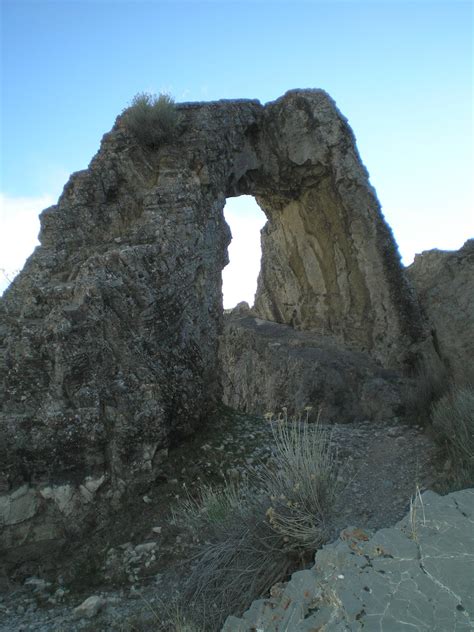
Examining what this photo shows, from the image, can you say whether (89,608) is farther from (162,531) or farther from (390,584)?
(390,584)

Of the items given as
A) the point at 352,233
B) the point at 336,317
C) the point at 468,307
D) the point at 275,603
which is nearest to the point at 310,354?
the point at 336,317

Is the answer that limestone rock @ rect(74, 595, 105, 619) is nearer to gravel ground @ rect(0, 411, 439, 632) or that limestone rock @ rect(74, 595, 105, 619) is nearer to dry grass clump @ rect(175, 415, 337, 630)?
gravel ground @ rect(0, 411, 439, 632)

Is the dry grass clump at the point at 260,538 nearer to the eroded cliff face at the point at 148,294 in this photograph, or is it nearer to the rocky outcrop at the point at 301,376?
the eroded cliff face at the point at 148,294

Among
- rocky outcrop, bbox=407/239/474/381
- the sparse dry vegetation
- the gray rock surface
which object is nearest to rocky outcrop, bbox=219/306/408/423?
the sparse dry vegetation

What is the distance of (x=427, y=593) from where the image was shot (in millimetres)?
2318

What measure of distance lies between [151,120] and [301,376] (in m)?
4.51

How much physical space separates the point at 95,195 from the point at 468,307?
4.97 meters

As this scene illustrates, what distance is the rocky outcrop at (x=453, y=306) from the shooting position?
7293 mm

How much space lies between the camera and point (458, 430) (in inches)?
209

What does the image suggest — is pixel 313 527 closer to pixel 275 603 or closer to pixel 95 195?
pixel 275 603

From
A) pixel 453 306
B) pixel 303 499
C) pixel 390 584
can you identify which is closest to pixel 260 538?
pixel 303 499

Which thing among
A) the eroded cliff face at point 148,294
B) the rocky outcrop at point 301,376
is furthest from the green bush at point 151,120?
the rocky outcrop at point 301,376

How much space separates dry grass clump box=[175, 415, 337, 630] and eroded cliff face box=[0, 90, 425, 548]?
1264 mm

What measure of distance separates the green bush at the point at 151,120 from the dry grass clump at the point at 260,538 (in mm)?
4142
